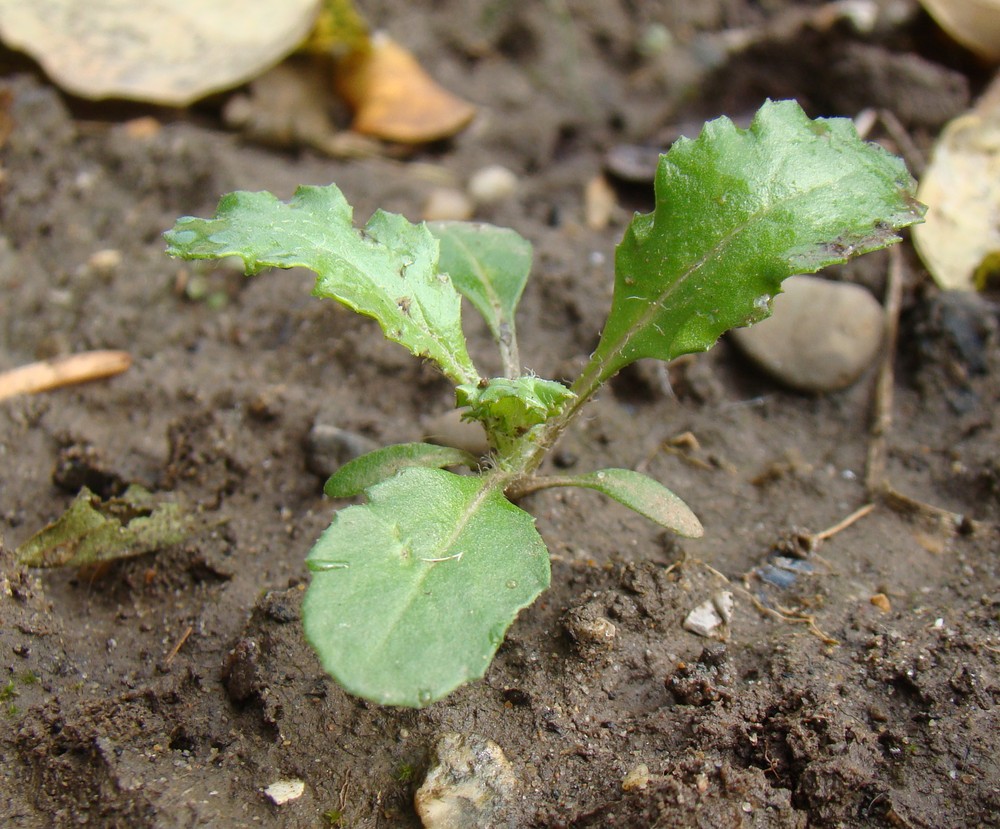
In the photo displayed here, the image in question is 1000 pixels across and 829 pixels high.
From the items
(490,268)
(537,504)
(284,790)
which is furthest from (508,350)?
(284,790)

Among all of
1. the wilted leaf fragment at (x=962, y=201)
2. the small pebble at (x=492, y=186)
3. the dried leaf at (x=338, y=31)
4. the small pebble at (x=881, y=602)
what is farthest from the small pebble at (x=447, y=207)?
the small pebble at (x=881, y=602)

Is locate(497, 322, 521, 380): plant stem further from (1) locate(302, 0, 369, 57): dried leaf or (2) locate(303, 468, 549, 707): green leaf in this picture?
(1) locate(302, 0, 369, 57): dried leaf

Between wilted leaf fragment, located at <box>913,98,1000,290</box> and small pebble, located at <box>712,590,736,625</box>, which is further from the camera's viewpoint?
wilted leaf fragment, located at <box>913,98,1000,290</box>

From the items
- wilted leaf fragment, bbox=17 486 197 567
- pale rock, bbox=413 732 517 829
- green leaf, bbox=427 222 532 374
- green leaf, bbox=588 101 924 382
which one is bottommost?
wilted leaf fragment, bbox=17 486 197 567

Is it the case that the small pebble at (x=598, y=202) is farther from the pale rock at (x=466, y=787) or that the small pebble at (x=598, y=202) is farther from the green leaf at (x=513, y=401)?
the pale rock at (x=466, y=787)

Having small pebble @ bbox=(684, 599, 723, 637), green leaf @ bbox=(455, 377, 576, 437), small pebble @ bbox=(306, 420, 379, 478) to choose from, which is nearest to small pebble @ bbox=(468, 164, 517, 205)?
small pebble @ bbox=(306, 420, 379, 478)

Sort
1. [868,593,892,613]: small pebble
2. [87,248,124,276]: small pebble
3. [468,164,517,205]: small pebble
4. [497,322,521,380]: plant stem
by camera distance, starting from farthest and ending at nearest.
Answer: [468,164,517,205]: small pebble < [87,248,124,276]: small pebble < [497,322,521,380]: plant stem < [868,593,892,613]: small pebble
